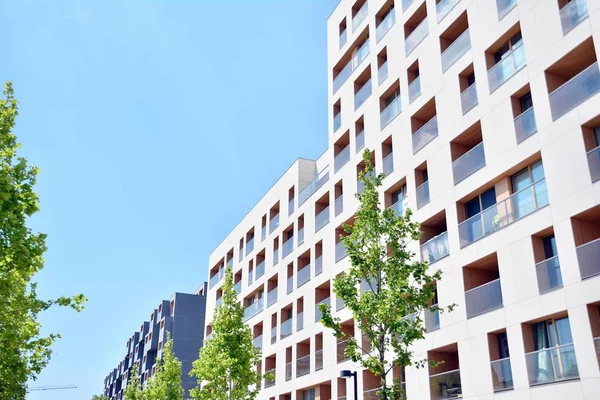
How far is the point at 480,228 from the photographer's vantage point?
21734mm

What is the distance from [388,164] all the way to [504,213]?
8.47m

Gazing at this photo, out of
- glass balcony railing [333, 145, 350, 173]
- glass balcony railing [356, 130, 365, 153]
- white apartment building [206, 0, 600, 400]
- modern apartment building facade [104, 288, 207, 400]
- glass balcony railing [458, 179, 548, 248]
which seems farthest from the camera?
modern apartment building facade [104, 288, 207, 400]

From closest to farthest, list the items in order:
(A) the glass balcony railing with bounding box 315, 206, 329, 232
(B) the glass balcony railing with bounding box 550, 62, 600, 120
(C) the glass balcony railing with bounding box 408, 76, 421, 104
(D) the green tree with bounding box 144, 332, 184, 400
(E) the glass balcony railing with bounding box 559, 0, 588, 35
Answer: (B) the glass balcony railing with bounding box 550, 62, 600, 120
(E) the glass balcony railing with bounding box 559, 0, 588, 35
(C) the glass balcony railing with bounding box 408, 76, 421, 104
(A) the glass balcony railing with bounding box 315, 206, 329, 232
(D) the green tree with bounding box 144, 332, 184, 400

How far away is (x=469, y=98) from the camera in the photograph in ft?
77.2

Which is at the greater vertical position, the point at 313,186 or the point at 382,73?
the point at 382,73

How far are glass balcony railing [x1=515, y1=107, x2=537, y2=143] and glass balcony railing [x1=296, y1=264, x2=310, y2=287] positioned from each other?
59.1ft

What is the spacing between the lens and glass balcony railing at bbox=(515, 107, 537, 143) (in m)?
20.2

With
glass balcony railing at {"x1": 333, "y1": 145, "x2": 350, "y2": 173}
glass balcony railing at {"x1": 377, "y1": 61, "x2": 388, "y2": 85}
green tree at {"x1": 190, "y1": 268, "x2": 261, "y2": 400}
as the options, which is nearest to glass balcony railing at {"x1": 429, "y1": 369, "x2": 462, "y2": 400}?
green tree at {"x1": 190, "y1": 268, "x2": 261, "y2": 400}

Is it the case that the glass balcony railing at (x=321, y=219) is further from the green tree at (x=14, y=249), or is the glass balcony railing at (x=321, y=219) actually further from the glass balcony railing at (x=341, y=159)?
the green tree at (x=14, y=249)

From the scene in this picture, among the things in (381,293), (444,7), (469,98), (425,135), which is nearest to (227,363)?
(381,293)

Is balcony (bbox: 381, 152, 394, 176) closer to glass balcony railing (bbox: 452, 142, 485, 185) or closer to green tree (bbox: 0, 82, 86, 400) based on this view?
glass balcony railing (bbox: 452, 142, 485, 185)

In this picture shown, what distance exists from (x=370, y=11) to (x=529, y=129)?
15631 millimetres

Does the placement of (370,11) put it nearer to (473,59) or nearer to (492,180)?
(473,59)

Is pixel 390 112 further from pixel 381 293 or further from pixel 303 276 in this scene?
pixel 381 293
